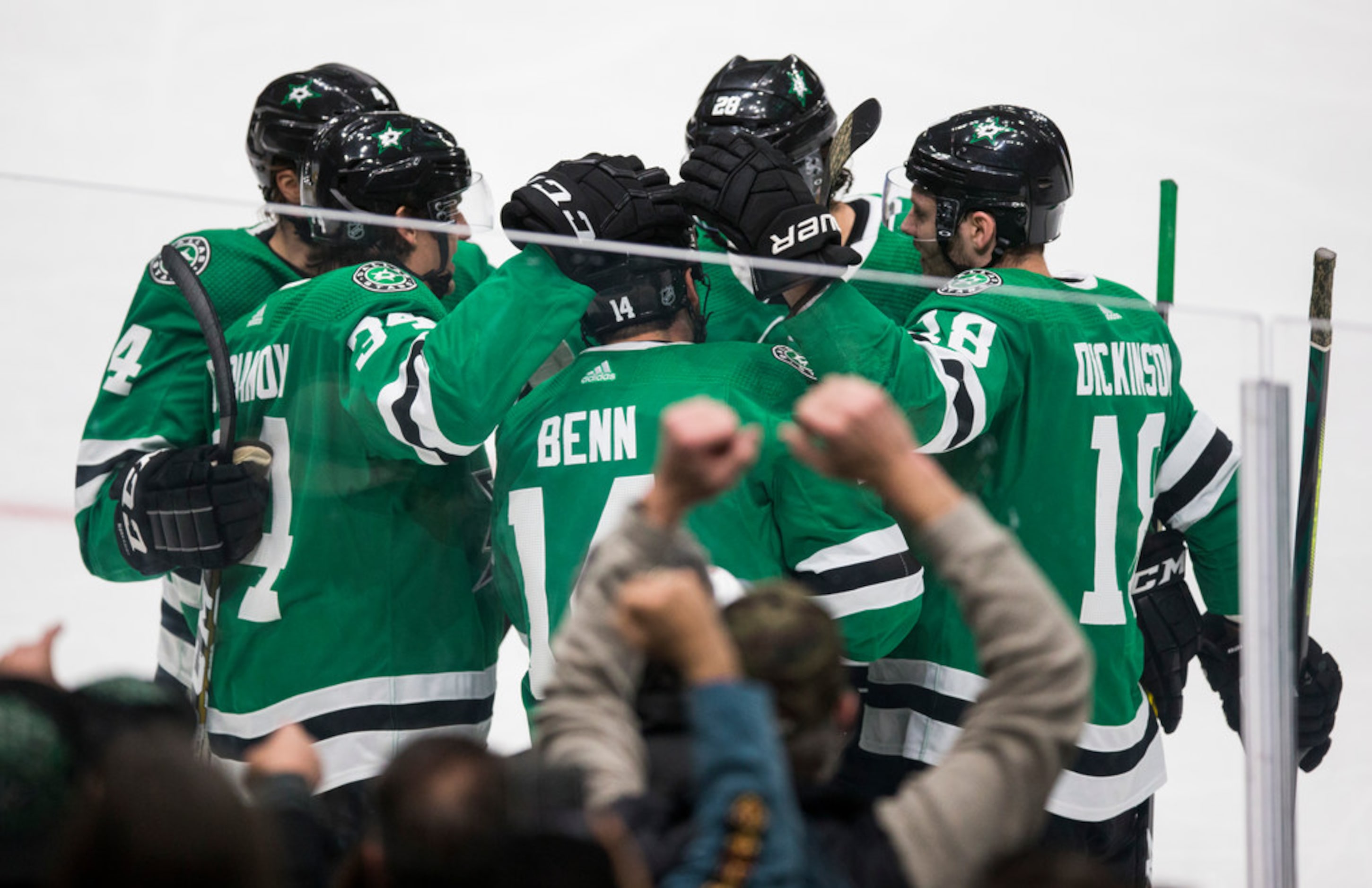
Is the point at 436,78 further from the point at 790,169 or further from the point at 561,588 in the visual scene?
the point at 561,588

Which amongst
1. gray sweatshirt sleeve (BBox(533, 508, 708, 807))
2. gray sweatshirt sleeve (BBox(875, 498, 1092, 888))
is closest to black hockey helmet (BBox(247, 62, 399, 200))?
gray sweatshirt sleeve (BBox(533, 508, 708, 807))

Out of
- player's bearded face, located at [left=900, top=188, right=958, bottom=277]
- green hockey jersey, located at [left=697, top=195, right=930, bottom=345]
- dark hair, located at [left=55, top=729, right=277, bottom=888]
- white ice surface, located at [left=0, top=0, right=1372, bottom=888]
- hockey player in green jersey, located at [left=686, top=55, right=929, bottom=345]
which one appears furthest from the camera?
white ice surface, located at [left=0, top=0, right=1372, bottom=888]

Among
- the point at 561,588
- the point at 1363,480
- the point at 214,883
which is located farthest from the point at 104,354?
the point at 1363,480

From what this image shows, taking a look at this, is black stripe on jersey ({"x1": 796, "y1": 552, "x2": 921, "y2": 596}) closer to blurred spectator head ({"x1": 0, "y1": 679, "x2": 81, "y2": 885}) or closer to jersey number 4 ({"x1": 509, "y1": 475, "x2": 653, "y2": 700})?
jersey number 4 ({"x1": 509, "y1": 475, "x2": 653, "y2": 700})

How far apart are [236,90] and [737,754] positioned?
12.9 ft

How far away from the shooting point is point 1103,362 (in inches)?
61.2

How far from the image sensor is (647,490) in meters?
1.35

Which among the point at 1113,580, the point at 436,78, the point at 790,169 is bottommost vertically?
the point at 1113,580

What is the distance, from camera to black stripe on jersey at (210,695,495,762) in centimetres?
141

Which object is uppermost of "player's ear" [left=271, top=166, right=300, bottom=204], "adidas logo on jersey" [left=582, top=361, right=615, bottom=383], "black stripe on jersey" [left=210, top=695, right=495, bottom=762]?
"player's ear" [left=271, top=166, right=300, bottom=204]

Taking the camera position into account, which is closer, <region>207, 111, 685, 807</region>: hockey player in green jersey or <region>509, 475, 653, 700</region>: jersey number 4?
<region>509, 475, 653, 700</region>: jersey number 4

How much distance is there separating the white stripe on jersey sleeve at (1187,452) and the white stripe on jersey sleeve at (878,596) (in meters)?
0.30

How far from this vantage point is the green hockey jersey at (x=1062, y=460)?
1417 millimetres

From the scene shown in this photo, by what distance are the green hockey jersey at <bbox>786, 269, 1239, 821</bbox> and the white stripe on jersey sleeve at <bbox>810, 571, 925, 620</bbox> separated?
21 mm
